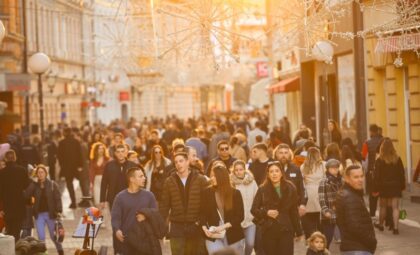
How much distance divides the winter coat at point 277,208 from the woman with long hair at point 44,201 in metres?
5.13

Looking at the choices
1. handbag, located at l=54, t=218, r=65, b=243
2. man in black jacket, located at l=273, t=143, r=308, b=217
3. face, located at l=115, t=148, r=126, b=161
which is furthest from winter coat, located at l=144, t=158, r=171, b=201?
man in black jacket, located at l=273, t=143, r=308, b=217

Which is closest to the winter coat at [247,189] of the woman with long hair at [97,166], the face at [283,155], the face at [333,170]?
the face at [333,170]

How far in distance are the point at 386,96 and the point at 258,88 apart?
3193 centimetres

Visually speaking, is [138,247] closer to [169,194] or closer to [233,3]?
[169,194]

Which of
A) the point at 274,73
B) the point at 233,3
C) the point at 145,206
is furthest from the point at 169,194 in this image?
the point at 274,73

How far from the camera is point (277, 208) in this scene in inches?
573

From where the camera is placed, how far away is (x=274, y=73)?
57.3 m

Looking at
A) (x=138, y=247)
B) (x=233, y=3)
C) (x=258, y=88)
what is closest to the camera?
(x=138, y=247)

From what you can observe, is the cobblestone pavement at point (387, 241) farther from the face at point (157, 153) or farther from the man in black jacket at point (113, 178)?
the face at point (157, 153)

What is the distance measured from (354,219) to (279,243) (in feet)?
7.45

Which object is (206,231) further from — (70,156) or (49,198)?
(70,156)

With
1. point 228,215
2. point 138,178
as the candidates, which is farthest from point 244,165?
point 138,178

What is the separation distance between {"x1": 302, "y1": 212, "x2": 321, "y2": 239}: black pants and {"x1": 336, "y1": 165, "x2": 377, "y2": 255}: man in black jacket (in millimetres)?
5096

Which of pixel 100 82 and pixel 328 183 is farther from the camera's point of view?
pixel 100 82
